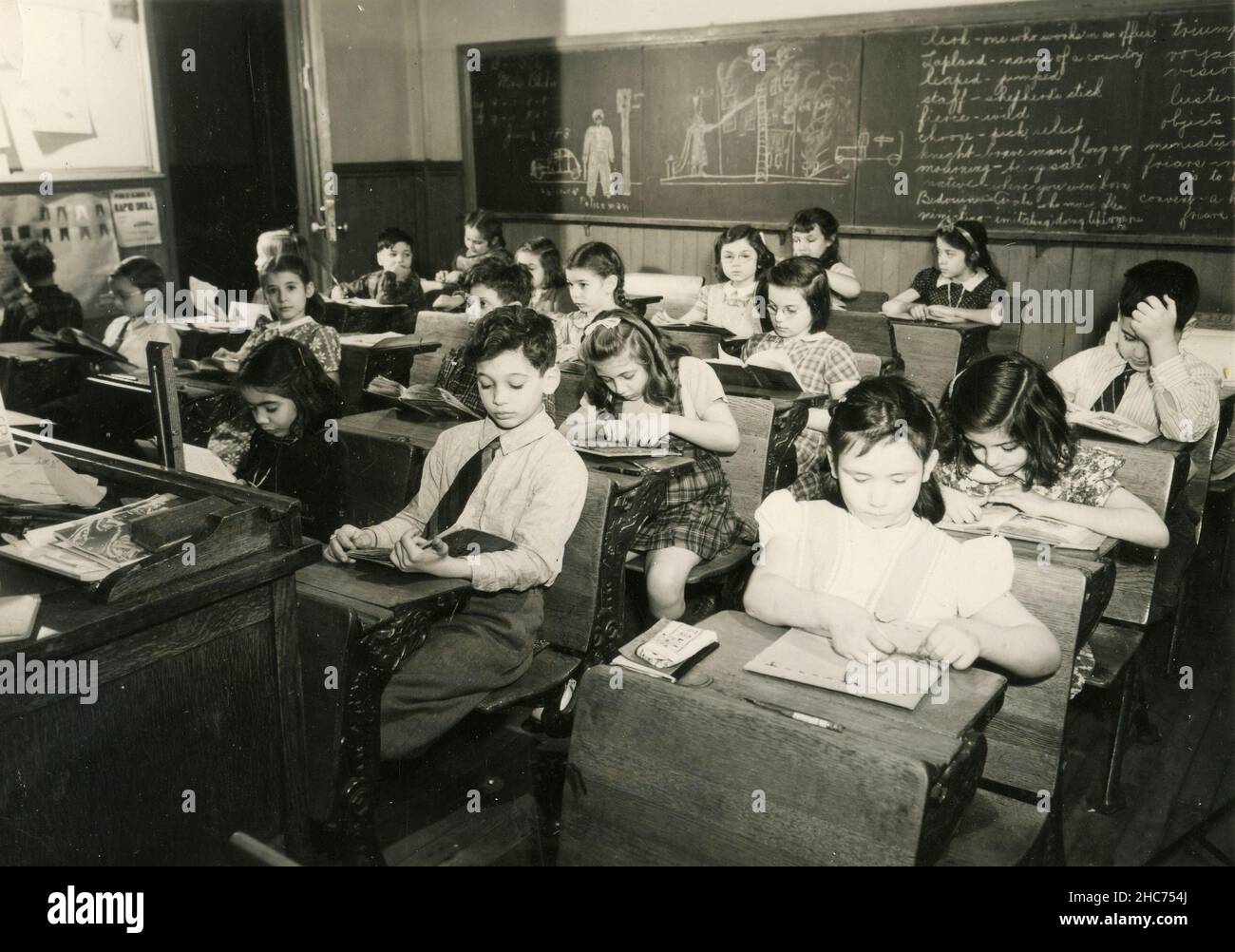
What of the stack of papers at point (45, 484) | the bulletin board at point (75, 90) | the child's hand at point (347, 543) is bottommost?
the child's hand at point (347, 543)

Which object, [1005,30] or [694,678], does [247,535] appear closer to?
[694,678]

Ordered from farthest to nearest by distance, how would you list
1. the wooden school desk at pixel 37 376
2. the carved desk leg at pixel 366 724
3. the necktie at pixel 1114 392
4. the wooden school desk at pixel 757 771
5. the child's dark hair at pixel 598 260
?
1. the child's dark hair at pixel 598 260
2. the wooden school desk at pixel 37 376
3. the necktie at pixel 1114 392
4. the carved desk leg at pixel 366 724
5. the wooden school desk at pixel 757 771

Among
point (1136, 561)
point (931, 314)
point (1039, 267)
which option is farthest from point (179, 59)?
point (1136, 561)

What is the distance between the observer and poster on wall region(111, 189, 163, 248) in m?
5.46

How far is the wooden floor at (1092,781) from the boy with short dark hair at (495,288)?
212 centimetres

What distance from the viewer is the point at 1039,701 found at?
1.57 metres

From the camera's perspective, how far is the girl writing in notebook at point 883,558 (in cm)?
143

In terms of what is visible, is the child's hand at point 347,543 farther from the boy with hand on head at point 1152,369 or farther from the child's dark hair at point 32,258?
the child's dark hair at point 32,258

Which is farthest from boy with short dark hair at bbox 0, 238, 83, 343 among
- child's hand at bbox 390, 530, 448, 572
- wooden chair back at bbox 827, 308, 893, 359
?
child's hand at bbox 390, 530, 448, 572

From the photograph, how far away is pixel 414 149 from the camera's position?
22.8 ft

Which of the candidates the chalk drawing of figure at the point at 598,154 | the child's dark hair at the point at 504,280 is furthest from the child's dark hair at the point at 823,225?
the child's dark hair at the point at 504,280

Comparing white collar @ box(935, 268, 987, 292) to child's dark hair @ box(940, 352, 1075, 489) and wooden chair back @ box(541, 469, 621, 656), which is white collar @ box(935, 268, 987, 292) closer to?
child's dark hair @ box(940, 352, 1075, 489)

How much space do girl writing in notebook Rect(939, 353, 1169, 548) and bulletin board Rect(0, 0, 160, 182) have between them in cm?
484

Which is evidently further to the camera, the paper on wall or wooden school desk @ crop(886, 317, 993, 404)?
the paper on wall
